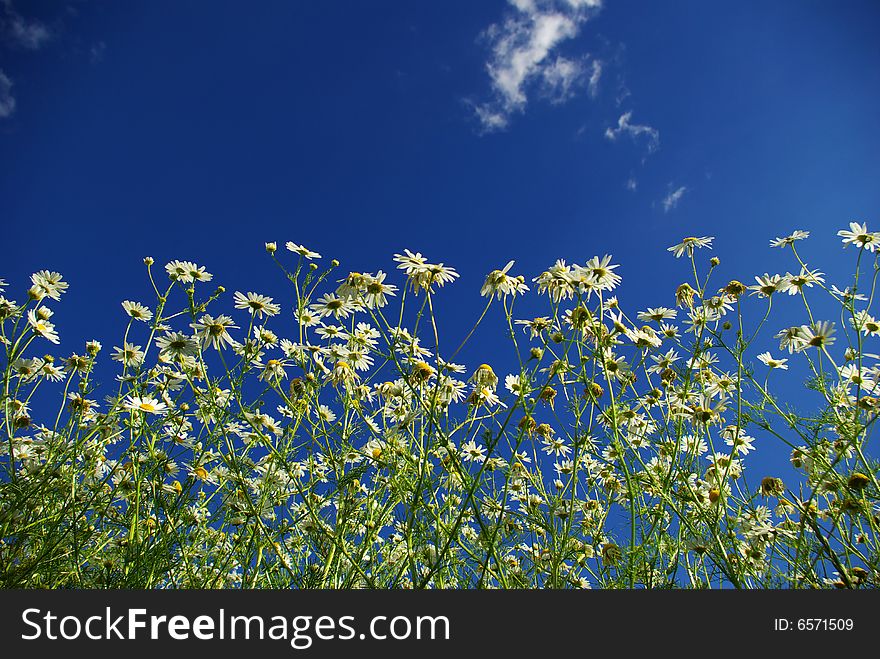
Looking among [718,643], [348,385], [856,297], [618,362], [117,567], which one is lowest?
[718,643]

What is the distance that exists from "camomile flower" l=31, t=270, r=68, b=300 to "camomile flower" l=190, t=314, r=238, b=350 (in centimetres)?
82

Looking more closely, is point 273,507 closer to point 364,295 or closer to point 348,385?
point 348,385

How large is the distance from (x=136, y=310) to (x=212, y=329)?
69 centimetres

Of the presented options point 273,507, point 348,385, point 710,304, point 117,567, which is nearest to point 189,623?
point 348,385

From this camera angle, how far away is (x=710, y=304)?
8.94 feet

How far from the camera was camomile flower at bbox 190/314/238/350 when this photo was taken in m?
2.70

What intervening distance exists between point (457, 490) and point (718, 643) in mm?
1498

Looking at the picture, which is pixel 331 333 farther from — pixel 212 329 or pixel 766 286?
pixel 766 286

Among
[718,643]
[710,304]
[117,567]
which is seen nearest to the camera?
[718,643]

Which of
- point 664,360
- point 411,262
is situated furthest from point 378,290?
point 664,360

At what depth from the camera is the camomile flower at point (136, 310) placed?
302 cm

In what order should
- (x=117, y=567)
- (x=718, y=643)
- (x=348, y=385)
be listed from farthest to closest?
(x=117, y=567)
(x=348, y=385)
(x=718, y=643)

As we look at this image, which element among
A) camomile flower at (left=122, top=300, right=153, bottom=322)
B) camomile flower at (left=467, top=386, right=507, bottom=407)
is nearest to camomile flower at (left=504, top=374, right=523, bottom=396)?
camomile flower at (left=467, top=386, right=507, bottom=407)

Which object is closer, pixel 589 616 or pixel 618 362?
pixel 589 616
